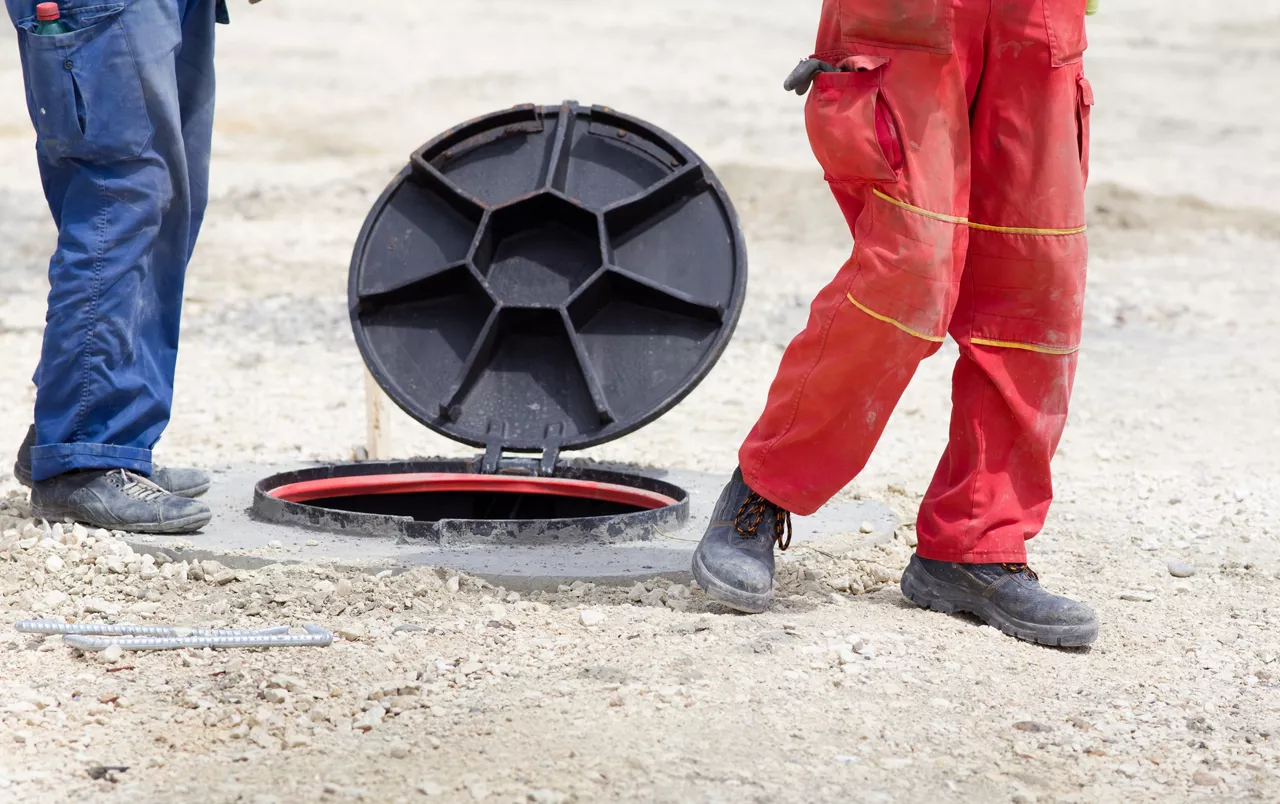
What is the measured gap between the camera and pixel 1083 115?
3.10 m

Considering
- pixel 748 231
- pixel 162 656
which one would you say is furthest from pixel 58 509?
pixel 748 231

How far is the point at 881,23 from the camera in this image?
Result: 2.90m

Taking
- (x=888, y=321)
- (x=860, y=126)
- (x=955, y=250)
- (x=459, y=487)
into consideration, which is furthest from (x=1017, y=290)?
(x=459, y=487)

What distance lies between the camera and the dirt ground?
8.12 feet

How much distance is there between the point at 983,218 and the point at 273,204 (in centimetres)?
847

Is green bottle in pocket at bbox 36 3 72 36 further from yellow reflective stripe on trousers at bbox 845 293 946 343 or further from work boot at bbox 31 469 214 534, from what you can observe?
yellow reflective stripe on trousers at bbox 845 293 946 343

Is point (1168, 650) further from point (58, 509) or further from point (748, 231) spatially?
point (748, 231)

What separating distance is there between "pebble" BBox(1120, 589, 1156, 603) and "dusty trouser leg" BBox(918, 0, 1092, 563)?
20.6 inches

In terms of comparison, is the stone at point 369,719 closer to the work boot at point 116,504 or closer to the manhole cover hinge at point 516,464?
the work boot at point 116,504

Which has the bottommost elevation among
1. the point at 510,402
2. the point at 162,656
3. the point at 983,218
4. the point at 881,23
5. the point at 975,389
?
the point at 162,656

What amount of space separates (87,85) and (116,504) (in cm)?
99

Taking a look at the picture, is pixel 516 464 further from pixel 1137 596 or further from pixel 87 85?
pixel 1137 596

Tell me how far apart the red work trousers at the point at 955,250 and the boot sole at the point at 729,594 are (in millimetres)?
211

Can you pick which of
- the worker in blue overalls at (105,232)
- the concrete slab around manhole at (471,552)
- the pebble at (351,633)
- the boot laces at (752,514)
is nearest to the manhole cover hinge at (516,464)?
the concrete slab around manhole at (471,552)
